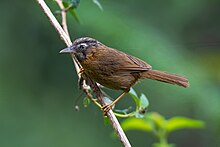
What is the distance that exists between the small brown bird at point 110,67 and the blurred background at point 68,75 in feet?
3.97

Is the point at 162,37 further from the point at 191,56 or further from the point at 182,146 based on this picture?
the point at 182,146

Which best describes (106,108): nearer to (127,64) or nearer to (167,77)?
(127,64)

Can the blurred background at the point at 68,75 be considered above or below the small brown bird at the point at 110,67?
below

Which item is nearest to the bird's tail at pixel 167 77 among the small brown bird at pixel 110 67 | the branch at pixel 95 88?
the small brown bird at pixel 110 67

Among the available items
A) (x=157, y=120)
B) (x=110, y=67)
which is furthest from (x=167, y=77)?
(x=110, y=67)

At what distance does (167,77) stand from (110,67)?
431 mm

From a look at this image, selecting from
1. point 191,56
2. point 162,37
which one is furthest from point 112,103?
point 191,56

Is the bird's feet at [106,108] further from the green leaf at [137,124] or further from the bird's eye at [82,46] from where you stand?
the green leaf at [137,124]

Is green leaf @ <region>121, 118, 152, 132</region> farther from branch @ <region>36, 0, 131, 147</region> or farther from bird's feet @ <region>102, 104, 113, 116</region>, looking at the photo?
bird's feet @ <region>102, 104, 113, 116</region>

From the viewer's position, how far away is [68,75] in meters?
6.11

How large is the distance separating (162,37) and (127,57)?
2357 millimetres

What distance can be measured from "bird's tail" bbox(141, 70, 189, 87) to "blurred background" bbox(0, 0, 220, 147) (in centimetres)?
108

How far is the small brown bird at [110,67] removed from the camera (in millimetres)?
3912

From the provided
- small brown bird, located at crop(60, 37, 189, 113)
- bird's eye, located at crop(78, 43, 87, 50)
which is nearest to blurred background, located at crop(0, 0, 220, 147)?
small brown bird, located at crop(60, 37, 189, 113)
